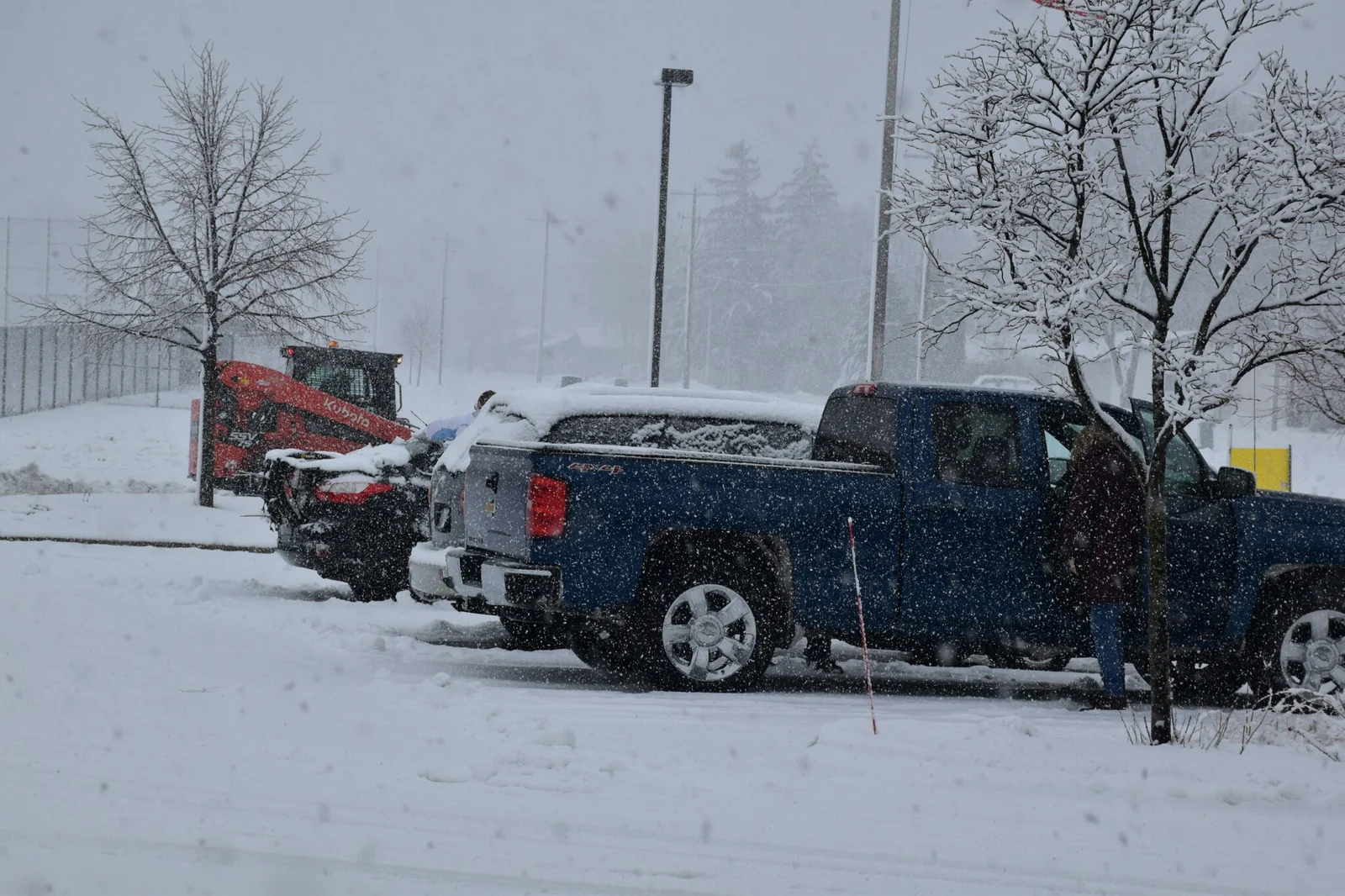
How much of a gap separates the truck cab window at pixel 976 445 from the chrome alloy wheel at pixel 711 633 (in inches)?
59.7

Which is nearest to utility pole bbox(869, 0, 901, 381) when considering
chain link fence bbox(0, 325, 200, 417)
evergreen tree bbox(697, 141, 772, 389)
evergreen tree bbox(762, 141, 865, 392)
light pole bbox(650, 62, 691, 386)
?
light pole bbox(650, 62, 691, 386)

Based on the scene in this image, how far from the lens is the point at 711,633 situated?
8.47 metres

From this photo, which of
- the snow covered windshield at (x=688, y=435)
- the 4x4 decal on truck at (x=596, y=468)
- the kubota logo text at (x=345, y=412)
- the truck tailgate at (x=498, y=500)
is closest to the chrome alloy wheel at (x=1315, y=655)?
the snow covered windshield at (x=688, y=435)

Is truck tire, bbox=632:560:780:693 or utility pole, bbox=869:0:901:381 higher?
utility pole, bbox=869:0:901:381

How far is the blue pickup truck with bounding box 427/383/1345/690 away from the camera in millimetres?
8273

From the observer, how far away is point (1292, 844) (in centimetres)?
548

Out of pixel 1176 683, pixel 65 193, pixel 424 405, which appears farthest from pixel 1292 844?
pixel 65 193

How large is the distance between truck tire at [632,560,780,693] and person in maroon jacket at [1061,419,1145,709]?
6.04 ft

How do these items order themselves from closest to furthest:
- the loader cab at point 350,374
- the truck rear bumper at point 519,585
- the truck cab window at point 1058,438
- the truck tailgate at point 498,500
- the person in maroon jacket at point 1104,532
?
the person in maroon jacket at point 1104,532 → the truck rear bumper at point 519,585 → the truck tailgate at point 498,500 → the truck cab window at point 1058,438 → the loader cab at point 350,374

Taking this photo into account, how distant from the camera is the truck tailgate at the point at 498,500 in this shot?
27.1ft

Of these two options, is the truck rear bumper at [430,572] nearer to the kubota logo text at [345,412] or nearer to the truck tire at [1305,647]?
the truck tire at [1305,647]

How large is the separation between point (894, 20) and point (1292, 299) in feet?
43.3

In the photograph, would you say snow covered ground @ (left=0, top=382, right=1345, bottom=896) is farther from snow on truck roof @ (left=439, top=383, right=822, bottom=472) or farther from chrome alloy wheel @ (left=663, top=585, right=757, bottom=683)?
snow on truck roof @ (left=439, top=383, right=822, bottom=472)

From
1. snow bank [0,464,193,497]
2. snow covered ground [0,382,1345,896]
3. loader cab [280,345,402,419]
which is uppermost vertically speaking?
loader cab [280,345,402,419]
